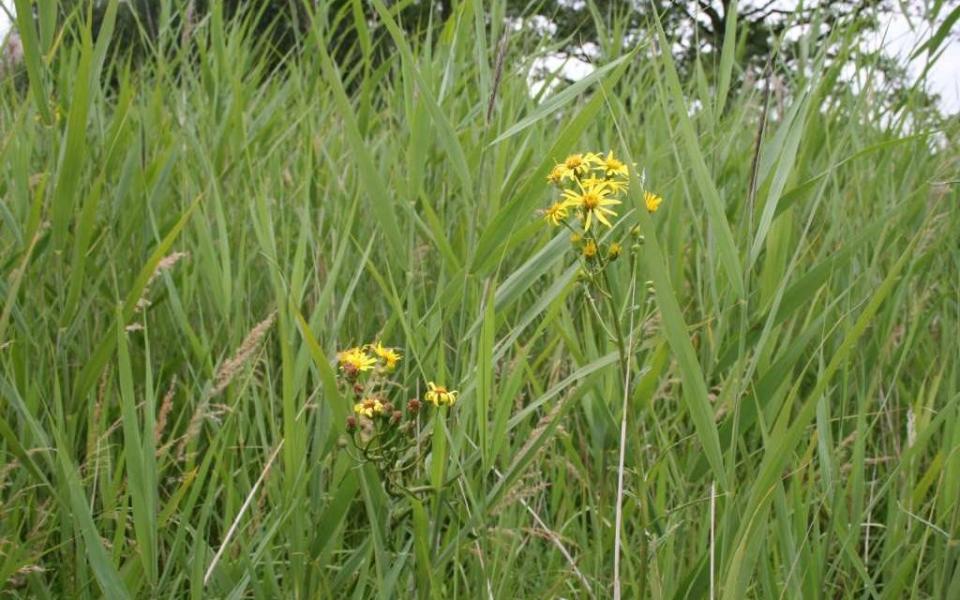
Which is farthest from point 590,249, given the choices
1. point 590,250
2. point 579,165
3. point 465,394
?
point 465,394

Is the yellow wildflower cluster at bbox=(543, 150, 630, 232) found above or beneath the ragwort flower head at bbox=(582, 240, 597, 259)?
above

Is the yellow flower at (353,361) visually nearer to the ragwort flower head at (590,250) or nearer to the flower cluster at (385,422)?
the flower cluster at (385,422)

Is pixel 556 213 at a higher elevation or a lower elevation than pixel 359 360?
higher

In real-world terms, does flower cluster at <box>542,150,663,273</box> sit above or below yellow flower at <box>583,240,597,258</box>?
above

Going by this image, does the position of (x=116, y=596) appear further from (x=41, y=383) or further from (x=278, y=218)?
(x=278, y=218)

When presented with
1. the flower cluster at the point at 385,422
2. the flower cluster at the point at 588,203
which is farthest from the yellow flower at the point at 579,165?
the flower cluster at the point at 385,422

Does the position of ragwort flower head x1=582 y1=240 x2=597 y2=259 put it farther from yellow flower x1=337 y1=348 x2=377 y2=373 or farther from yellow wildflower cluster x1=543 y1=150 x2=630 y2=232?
yellow flower x1=337 y1=348 x2=377 y2=373

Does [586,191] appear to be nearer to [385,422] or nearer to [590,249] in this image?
[590,249]

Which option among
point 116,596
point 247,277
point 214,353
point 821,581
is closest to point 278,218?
point 247,277

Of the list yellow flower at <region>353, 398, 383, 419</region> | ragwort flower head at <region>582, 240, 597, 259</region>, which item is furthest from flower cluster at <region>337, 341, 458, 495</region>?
ragwort flower head at <region>582, 240, 597, 259</region>

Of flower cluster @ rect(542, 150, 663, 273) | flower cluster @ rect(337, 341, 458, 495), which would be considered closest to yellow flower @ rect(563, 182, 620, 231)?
flower cluster @ rect(542, 150, 663, 273)

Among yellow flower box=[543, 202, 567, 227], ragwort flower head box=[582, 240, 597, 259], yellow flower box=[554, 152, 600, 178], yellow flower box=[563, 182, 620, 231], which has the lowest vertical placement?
ragwort flower head box=[582, 240, 597, 259]

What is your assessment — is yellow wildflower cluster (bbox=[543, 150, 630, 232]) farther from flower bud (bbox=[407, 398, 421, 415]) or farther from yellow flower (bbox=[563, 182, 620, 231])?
flower bud (bbox=[407, 398, 421, 415])

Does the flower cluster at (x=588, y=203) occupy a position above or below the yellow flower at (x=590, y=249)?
above
